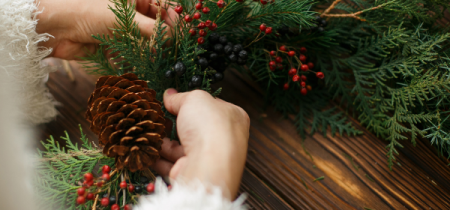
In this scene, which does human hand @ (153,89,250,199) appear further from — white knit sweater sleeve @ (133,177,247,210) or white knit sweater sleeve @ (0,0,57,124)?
white knit sweater sleeve @ (0,0,57,124)

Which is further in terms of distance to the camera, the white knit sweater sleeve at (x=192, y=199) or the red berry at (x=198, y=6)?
the red berry at (x=198, y=6)

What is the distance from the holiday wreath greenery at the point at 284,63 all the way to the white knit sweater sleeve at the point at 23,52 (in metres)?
0.12

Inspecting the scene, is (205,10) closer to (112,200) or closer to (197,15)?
(197,15)

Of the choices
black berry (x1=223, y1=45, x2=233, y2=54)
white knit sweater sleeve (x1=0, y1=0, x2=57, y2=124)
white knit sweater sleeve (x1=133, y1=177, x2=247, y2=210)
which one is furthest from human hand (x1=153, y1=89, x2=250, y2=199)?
white knit sweater sleeve (x1=0, y1=0, x2=57, y2=124)

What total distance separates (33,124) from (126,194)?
0.36 m

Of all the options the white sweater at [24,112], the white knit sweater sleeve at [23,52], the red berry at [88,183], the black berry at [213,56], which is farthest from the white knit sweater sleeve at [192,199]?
the white knit sweater sleeve at [23,52]

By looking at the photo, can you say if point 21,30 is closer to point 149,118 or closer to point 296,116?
point 149,118

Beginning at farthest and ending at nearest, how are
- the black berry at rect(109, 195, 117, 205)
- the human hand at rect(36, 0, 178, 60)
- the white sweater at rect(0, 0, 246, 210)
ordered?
the human hand at rect(36, 0, 178, 60), the black berry at rect(109, 195, 117, 205), the white sweater at rect(0, 0, 246, 210)

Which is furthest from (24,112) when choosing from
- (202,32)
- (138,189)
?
(202,32)

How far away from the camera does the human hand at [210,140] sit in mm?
395

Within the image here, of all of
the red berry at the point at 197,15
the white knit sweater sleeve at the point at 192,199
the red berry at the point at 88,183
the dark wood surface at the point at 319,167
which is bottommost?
the dark wood surface at the point at 319,167

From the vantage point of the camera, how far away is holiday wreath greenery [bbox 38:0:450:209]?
48cm

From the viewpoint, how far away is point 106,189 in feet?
1.54

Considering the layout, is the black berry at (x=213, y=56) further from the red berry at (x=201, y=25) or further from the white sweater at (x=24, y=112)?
the white sweater at (x=24, y=112)
